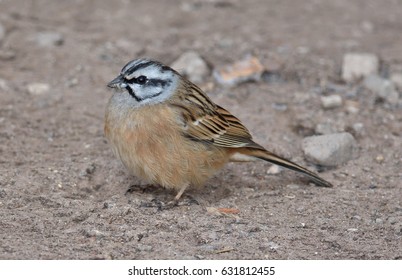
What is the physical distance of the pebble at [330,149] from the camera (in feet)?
25.7

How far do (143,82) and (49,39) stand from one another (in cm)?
344

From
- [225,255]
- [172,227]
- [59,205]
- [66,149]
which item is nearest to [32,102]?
[66,149]

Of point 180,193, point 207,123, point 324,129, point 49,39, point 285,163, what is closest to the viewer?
point 180,193

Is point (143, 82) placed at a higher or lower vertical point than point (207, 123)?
higher

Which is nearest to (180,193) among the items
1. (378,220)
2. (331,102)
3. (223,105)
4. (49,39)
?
(378,220)

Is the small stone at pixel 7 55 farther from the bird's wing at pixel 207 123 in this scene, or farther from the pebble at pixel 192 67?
the bird's wing at pixel 207 123

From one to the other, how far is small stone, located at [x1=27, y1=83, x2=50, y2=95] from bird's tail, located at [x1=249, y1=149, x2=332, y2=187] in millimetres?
2739

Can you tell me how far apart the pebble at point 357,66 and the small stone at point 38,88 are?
3544mm

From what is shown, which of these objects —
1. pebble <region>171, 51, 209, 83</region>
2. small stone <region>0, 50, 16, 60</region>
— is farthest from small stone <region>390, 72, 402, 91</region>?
small stone <region>0, 50, 16, 60</region>

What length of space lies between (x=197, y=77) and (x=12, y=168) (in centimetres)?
297

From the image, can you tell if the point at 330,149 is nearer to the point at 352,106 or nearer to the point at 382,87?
the point at 352,106

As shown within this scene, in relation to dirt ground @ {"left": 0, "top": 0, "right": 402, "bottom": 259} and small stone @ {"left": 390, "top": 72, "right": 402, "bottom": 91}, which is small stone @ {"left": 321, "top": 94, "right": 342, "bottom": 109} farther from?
small stone @ {"left": 390, "top": 72, "right": 402, "bottom": 91}

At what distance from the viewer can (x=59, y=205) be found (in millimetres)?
6500

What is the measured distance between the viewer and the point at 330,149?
7852 mm
